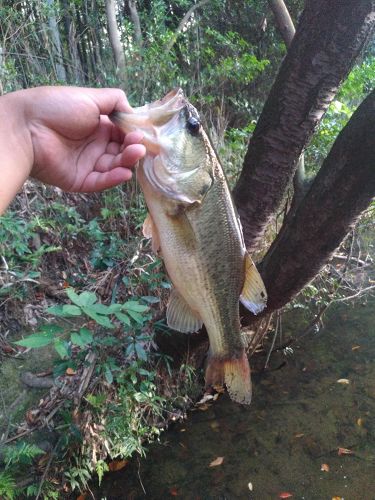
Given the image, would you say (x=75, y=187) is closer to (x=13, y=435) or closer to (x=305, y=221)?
(x=305, y=221)

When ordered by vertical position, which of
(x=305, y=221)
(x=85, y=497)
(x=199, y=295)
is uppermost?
(x=199, y=295)

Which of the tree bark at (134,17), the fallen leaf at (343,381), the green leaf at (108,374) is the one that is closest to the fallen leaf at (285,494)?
the fallen leaf at (343,381)

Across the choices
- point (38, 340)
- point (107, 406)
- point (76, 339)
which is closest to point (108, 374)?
point (107, 406)

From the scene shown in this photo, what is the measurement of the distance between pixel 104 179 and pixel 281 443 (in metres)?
2.99

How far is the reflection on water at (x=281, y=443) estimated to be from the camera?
3.49 metres

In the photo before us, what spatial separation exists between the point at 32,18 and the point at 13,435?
5297mm

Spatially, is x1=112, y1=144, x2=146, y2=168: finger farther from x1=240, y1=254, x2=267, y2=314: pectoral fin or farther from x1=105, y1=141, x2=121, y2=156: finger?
x1=240, y1=254, x2=267, y2=314: pectoral fin

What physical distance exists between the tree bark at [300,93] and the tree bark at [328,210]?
25cm

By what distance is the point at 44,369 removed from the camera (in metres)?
3.51

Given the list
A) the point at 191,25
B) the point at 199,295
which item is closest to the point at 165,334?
the point at 199,295

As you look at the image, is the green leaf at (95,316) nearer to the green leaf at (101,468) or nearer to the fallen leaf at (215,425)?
the green leaf at (101,468)

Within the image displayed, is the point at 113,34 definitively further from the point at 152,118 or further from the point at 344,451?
the point at 344,451

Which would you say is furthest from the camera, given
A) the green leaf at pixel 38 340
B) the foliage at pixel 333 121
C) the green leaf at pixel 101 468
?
the foliage at pixel 333 121

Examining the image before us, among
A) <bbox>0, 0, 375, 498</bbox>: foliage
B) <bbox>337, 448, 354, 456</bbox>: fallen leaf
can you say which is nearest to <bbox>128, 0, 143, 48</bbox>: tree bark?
<bbox>0, 0, 375, 498</bbox>: foliage
